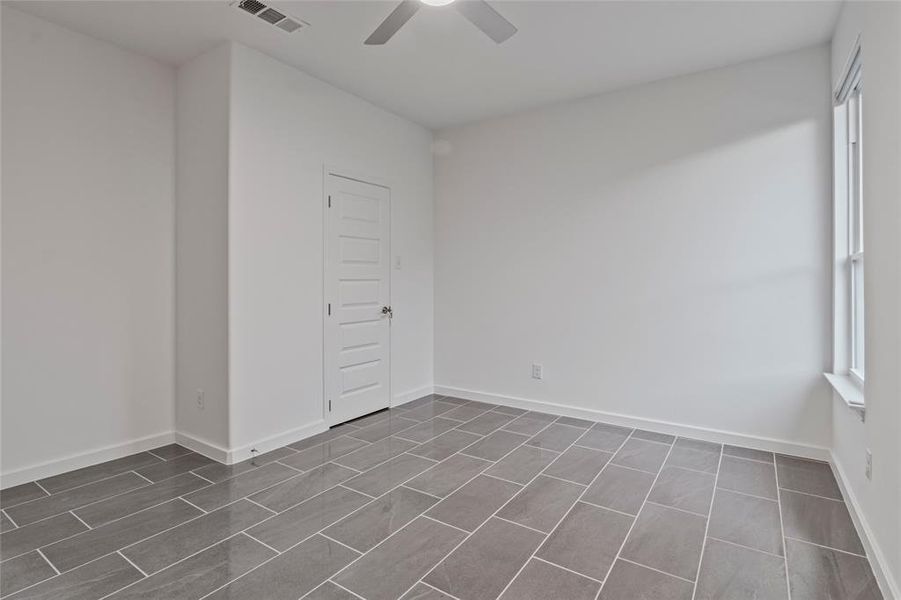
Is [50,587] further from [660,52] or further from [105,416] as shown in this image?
[660,52]

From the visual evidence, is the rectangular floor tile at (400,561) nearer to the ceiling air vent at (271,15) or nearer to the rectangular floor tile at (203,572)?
the rectangular floor tile at (203,572)

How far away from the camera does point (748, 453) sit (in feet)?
10.8

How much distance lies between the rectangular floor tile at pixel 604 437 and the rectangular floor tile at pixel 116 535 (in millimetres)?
2653

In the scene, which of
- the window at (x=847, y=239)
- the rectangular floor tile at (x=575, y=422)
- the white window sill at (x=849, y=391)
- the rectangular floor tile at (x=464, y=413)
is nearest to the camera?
the white window sill at (x=849, y=391)

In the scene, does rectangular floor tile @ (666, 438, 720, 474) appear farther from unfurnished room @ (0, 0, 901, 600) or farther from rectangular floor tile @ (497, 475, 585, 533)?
rectangular floor tile @ (497, 475, 585, 533)

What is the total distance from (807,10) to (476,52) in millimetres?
2016

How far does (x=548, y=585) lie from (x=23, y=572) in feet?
7.29

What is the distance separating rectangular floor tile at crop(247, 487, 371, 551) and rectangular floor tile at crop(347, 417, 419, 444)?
0.92 metres

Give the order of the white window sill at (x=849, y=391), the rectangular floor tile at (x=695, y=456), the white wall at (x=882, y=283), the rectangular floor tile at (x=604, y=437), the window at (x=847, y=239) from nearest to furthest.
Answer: the white wall at (x=882, y=283) → the white window sill at (x=849, y=391) → the window at (x=847, y=239) → the rectangular floor tile at (x=695, y=456) → the rectangular floor tile at (x=604, y=437)

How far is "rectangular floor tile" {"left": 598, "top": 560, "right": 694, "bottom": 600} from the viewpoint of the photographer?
1.82m

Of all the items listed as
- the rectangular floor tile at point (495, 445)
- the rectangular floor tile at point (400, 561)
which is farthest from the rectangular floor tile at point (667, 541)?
the rectangular floor tile at point (495, 445)

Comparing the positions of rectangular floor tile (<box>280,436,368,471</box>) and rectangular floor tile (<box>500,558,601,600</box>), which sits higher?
rectangular floor tile (<box>280,436,368,471</box>)

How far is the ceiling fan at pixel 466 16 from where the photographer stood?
2156mm

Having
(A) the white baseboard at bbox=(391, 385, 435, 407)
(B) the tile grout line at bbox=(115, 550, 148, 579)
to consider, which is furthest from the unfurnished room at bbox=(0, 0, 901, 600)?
(A) the white baseboard at bbox=(391, 385, 435, 407)
